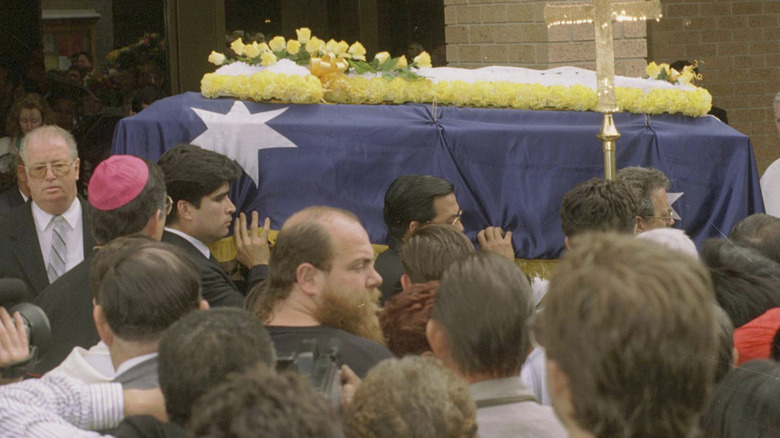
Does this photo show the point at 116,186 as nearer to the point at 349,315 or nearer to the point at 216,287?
the point at 216,287

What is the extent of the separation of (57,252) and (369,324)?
176cm

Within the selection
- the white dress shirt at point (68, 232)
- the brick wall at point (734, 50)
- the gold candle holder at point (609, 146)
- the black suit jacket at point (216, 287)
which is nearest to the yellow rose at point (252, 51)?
the white dress shirt at point (68, 232)

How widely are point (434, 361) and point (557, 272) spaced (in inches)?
15.3

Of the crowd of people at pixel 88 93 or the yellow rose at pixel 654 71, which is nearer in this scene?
the yellow rose at pixel 654 71

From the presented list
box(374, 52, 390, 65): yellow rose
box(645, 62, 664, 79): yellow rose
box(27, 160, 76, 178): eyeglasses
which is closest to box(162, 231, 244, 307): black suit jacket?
box(27, 160, 76, 178): eyeglasses

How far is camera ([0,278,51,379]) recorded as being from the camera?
2182 millimetres

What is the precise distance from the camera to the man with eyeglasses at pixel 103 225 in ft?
10.3

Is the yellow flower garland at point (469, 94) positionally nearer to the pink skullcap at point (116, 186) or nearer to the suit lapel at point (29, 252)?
the suit lapel at point (29, 252)

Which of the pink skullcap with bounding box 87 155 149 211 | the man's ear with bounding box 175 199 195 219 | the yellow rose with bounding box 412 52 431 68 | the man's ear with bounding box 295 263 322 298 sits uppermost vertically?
the yellow rose with bounding box 412 52 431 68

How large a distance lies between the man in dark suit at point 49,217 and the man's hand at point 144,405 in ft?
6.63

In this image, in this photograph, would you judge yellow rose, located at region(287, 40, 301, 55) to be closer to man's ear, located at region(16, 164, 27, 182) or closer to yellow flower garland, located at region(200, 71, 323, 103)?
yellow flower garland, located at region(200, 71, 323, 103)

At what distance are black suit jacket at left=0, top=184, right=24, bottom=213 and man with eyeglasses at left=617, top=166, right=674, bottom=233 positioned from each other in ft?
9.00

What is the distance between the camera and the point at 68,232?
4.10m

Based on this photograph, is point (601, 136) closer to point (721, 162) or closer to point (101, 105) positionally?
point (721, 162)
